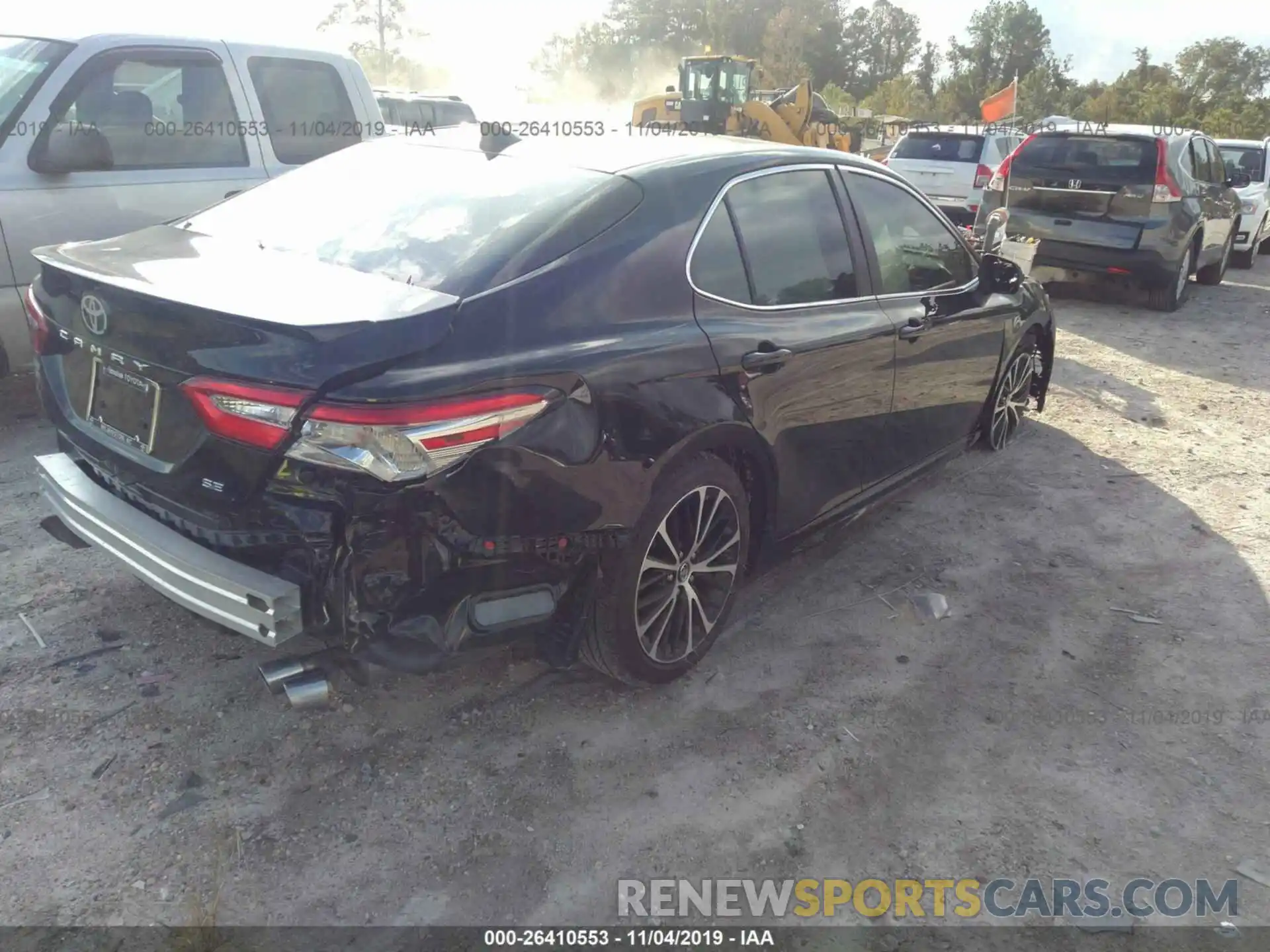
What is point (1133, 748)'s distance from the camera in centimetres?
315

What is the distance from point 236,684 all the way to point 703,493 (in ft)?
5.36

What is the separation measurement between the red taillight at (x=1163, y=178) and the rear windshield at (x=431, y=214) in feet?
26.3

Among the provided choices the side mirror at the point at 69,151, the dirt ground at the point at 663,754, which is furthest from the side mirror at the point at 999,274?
the side mirror at the point at 69,151

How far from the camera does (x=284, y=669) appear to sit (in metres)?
2.63

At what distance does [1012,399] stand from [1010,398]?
0.15 ft

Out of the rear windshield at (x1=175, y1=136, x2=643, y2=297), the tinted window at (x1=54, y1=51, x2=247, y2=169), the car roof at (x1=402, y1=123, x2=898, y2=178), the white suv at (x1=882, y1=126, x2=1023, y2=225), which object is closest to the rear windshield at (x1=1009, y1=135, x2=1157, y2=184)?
the white suv at (x1=882, y1=126, x2=1023, y2=225)

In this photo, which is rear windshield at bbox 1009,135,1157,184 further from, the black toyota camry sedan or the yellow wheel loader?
the black toyota camry sedan

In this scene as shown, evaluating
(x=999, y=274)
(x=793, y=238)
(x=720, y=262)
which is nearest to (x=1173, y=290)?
(x=999, y=274)

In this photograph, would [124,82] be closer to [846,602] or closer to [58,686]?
[58,686]

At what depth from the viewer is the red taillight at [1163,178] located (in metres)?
9.06

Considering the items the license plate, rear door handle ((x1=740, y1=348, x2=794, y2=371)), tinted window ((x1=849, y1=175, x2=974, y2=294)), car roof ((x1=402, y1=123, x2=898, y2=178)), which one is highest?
car roof ((x1=402, y1=123, x2=898, y2=178))

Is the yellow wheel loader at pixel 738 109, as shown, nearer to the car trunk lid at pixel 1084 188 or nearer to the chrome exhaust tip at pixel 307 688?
the car trunk lid at pixel 1084 188

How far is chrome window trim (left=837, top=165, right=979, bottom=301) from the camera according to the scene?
12.8ft

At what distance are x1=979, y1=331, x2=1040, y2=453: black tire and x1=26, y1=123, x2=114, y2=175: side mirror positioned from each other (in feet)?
15.5
